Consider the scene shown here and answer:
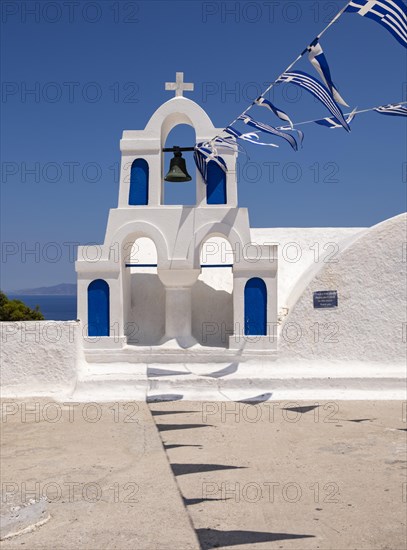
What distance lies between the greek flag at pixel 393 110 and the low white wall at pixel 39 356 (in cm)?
683

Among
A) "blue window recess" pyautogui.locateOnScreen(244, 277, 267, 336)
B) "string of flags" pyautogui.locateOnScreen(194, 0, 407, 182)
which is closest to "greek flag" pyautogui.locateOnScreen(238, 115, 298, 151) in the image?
"string of flags" pyautogui.locateOnScreen(194, 0, 407, 182)

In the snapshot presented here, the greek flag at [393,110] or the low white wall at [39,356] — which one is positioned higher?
the greek flag at [393,110]

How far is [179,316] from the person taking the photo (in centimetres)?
1268

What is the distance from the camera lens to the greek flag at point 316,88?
6652 millimetres

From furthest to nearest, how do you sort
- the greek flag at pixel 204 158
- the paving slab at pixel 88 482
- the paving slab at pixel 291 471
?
1. the greek flag at pixel 204 158
2. the paving slab at pixel 291 471
3. the paving slab at pixel 88 482

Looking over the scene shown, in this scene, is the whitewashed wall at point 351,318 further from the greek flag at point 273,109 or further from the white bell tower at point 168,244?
the greek flag at point 273,109

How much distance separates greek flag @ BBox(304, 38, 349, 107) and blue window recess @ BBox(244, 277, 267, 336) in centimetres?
616

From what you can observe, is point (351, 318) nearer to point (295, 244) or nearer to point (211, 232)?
point (211, 232)

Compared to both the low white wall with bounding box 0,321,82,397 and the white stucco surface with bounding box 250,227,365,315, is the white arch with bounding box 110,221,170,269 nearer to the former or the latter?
the low white wall with bounding box 0,321,82,397

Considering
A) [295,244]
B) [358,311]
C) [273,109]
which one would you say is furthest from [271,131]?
[295,244]

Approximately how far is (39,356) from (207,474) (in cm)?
543

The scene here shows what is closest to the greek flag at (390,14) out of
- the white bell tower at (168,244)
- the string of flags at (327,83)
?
the string of flags at (327,83)

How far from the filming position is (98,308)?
12.4 meters

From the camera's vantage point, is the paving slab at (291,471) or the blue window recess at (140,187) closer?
the paving slab at (291,471)
